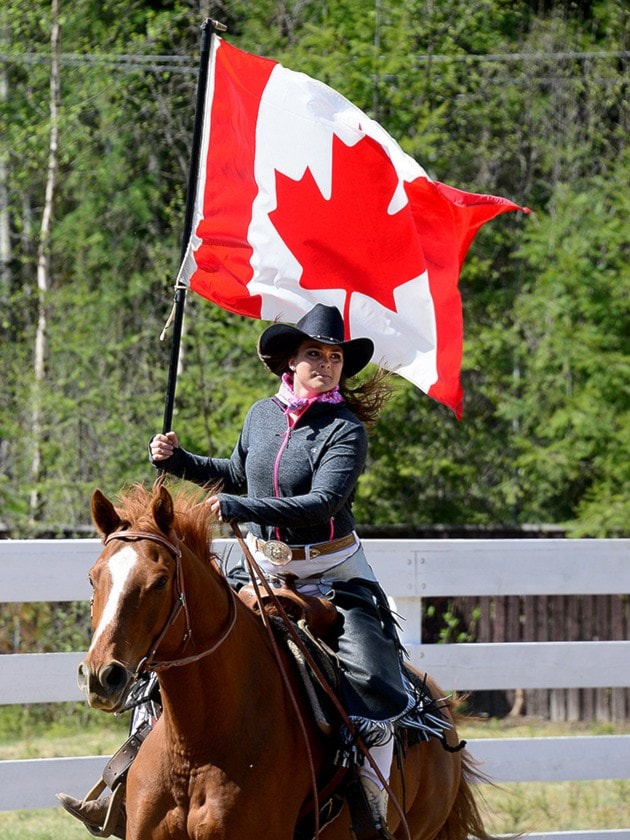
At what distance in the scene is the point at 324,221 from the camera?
5836mm

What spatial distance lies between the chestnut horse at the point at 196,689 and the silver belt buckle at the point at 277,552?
0.21 meters

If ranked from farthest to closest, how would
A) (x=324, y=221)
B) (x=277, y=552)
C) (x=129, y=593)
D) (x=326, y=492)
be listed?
1. (x=324, y=221)
2. (x=277, y=552)
3. (x=326, y=492)
4. (x=129, y=593)

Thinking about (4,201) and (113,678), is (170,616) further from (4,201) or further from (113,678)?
(4,201)

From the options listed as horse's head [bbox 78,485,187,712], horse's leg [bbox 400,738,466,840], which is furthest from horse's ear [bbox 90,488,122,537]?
horse's leg [bbox 400,738,466,840]

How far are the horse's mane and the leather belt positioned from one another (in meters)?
0.34

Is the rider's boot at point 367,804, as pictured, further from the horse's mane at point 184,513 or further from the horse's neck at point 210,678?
the horse's mane at point 184,513

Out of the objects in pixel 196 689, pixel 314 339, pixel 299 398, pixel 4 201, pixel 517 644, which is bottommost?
pixel 517 644

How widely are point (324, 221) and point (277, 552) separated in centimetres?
201

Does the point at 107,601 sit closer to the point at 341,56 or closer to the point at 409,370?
the point at 409,370

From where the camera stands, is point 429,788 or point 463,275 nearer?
point 429,788

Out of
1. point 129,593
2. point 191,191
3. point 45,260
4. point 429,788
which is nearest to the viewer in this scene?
point 129,593

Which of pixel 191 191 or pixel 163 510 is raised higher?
pixel 191 191

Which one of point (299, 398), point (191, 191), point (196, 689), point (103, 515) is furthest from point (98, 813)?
point (191, 191)

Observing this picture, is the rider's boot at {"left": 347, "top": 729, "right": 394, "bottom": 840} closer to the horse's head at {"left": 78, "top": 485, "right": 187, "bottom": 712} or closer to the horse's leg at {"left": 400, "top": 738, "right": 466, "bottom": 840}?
the horse's leg at {"left": 400, "top": 738, "right": 466, "bottom": 840}
